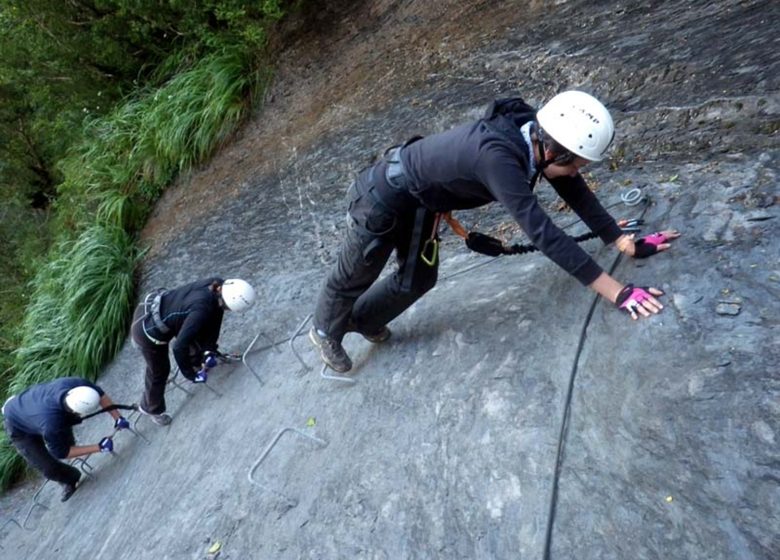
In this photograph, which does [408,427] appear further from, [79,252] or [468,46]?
[79,252]

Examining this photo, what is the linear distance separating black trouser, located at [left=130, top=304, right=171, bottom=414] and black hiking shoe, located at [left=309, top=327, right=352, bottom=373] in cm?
240

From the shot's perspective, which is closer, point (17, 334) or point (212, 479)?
point (212, 479)

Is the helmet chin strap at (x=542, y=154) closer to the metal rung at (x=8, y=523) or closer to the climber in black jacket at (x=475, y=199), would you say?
the climber in black jacket at (x=475, y=199)

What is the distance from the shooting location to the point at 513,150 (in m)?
2.97

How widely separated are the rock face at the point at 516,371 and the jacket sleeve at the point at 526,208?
42 centimetres

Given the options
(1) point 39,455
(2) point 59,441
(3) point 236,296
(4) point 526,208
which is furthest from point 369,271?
(1) point 39,455

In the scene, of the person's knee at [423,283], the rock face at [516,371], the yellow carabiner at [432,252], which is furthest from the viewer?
the person's knee at [423,283]

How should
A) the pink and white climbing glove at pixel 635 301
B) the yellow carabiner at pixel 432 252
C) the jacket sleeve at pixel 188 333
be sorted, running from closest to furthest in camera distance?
1. the pink and white climbing glove at pixel 635 301
2. the yellow carabiner at pixel 432 252
3. the jacket sleeve at pixel 188 333

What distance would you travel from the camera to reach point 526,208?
2.91m

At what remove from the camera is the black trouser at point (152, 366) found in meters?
5.96

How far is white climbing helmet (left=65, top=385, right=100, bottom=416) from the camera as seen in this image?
606 centimetres

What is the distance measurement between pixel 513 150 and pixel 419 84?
4311 mm

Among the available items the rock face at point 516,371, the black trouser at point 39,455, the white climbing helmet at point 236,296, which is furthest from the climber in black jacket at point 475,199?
the black trouser at point 39,455

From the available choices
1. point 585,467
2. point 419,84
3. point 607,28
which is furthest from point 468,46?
point 585,467
